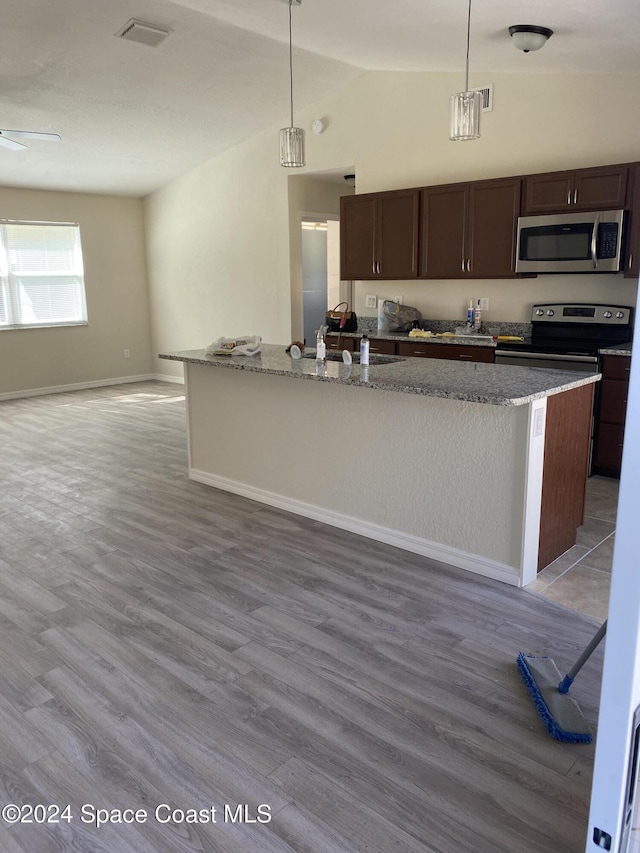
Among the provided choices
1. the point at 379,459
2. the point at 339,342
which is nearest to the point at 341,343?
the point at 339,342

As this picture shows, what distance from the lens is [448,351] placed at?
5219 millimetres

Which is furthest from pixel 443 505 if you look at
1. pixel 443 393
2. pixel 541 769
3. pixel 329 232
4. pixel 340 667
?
pixel 329 232

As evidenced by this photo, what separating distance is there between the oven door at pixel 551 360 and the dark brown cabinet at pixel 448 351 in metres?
0.11

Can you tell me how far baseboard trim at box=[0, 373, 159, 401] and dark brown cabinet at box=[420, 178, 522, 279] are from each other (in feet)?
16.4

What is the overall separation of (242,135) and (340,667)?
6.10 metres

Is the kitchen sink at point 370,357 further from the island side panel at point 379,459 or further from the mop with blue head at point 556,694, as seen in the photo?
the mop with blue head at point 556,694

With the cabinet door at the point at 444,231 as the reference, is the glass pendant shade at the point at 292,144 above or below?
above

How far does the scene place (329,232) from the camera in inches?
305

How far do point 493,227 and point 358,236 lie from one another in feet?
4.51

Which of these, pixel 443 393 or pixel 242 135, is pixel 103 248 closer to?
pixel 242 135

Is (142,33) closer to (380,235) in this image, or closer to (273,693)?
(380,235)

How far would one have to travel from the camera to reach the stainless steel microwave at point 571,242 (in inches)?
175

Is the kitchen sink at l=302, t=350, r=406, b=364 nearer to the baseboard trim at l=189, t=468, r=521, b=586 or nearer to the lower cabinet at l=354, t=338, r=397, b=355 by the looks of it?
the baseboard trim at l=189, t=468, r=521, b=586

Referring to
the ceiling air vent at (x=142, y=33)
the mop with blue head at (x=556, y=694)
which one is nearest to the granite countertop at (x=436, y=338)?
the ceiling air vent at (x=142, y=33)
